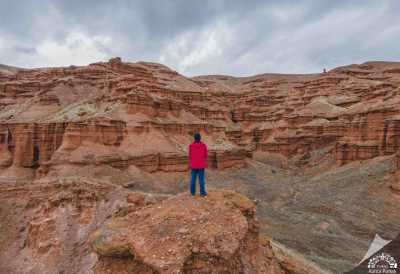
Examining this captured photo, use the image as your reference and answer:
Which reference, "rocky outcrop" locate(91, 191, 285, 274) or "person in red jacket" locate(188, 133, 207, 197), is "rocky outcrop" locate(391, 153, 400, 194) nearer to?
"rocky outcrop" locate(91, 191, 285, 274)

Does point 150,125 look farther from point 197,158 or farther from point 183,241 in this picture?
point 183,241

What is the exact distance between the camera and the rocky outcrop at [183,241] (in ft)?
19.2

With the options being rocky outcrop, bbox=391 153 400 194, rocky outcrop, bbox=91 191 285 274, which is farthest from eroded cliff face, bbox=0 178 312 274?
rocky outcrop, bbox=391 153 400 194

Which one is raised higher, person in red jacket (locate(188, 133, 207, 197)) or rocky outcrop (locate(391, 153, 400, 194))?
person in red jacket (locate(188, 133, 207, 197))

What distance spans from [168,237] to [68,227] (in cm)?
1159

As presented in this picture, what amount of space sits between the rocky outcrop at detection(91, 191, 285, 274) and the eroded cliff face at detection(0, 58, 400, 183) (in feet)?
63.6

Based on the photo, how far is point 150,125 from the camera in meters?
30.9

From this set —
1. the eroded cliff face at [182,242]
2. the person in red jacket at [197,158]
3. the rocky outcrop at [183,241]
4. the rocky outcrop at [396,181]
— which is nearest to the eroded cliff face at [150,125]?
the rocky outcrop at [396,181]

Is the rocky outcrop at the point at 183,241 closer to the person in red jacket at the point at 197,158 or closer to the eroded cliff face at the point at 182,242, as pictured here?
the eroded cliff face at the point at 182,242

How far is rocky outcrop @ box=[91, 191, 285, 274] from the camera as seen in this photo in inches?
230

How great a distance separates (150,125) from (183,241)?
25.6m

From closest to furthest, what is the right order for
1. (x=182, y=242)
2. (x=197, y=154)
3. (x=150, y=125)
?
(x=182, y=242) → (x=197, y=154) → (x=150, y=125)

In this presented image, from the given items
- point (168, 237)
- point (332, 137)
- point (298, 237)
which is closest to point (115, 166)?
point (298, 237)

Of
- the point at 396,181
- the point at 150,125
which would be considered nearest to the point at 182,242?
the point at 396,181
